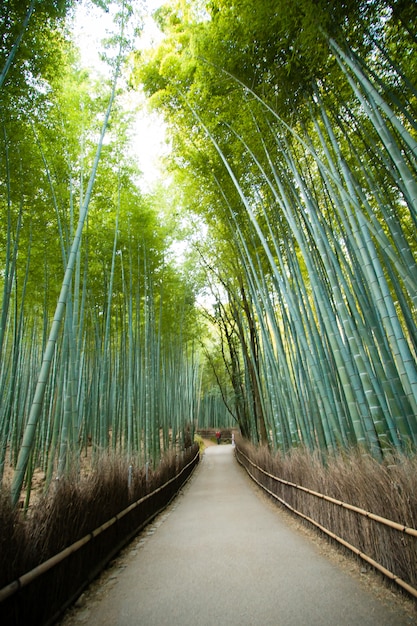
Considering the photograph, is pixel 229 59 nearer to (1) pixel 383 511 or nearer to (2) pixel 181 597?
(1) pixel 383 511

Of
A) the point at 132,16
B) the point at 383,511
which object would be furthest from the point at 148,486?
the point at 132,16

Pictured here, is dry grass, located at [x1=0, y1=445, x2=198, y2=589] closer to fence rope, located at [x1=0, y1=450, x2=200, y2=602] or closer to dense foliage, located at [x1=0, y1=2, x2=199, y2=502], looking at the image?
fence rope, located at [x1=0, y1=450, x2=200, y2=602]

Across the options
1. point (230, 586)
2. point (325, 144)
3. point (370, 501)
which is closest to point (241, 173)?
point (325, 144)

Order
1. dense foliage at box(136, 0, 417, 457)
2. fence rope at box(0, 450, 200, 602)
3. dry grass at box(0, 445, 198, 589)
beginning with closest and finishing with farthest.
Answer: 1. fence rope at box(0, 450, 200, 602)
2. dry grass at box(0, 445, 198, 589)
3. dense foliage at box(136, 0, 417, 457)

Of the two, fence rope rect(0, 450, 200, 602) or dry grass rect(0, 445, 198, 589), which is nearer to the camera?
fence rope rect(0, 450, 200, 602)

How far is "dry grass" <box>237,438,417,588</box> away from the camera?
5.35 ft

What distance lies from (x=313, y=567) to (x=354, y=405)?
3.89 ft

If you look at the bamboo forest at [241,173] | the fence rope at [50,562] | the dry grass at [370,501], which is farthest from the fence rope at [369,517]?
the fence rope at [50,562]

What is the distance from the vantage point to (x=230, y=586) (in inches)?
73.7

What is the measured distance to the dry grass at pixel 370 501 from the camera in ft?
5.35

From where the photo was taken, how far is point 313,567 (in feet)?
6.86

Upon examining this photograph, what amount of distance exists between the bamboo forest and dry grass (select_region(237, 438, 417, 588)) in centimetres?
28

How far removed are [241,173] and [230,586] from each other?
457 cm

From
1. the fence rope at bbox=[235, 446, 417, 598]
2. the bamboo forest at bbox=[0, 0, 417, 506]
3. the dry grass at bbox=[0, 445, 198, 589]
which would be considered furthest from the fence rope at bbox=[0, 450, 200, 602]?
the fence rope at bbox=[235, 446, 417, 598]
